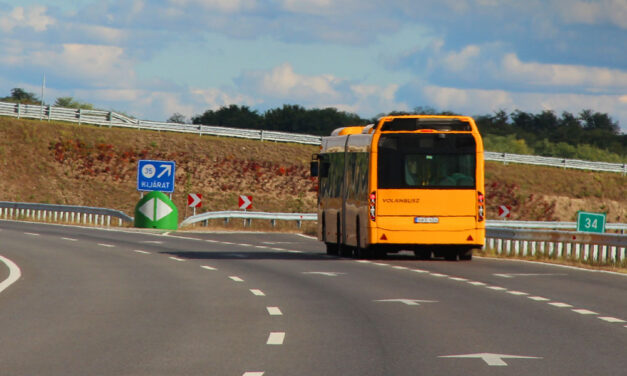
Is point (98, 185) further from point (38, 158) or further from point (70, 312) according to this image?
point (70, 312)

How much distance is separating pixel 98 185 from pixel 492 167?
108 feet

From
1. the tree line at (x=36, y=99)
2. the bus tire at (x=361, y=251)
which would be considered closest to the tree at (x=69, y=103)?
the tree line at (x=36, y=99)

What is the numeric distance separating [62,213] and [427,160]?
33.9 metres

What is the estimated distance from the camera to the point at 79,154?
8712 cm

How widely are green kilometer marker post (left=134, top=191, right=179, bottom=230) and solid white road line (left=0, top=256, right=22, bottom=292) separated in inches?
839

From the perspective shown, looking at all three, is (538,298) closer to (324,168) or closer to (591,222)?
(591,222)

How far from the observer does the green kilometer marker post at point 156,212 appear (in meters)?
48.2

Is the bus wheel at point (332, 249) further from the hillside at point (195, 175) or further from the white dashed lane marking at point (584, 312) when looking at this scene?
the hillside at point (195, 175)

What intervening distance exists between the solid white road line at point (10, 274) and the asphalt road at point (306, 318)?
0.36 ft

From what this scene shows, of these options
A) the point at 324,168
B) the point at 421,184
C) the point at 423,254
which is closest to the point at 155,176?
the point at 324,168

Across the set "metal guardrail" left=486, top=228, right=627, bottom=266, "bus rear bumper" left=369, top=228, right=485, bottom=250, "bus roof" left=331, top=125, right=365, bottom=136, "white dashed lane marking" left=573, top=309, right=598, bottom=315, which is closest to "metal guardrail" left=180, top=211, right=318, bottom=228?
"metal guardrail" left=486, top=228, right=627, bottom=266

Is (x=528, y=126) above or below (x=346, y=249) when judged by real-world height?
above

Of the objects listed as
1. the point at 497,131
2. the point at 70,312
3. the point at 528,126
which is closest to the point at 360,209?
the point at 70,312

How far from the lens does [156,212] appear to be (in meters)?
48.5
